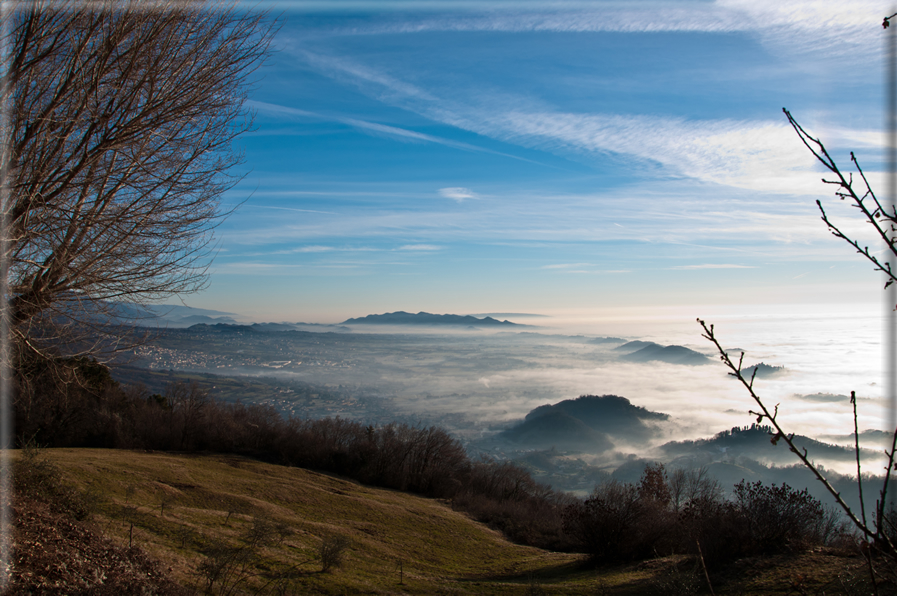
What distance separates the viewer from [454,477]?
51656 mm

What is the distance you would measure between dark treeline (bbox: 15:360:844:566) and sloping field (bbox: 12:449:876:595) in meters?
1.51

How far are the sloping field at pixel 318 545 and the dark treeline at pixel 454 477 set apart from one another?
151 cm

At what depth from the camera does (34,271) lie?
6445 mm

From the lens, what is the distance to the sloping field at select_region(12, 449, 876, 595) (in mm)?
11773

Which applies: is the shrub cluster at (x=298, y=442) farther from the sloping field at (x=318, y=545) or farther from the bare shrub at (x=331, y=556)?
the bare shrub at (x=331, y=556)

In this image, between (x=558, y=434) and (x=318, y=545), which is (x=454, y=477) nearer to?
(x=318, y=545)

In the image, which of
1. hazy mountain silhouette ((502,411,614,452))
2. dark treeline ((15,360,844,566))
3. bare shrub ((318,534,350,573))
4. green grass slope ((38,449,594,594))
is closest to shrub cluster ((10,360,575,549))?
dark treeline ((15,360,844,566))

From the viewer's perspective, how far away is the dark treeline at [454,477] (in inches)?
602

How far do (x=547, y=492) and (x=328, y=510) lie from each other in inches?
1385

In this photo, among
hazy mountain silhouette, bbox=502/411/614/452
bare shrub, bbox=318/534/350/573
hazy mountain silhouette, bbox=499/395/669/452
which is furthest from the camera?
hazy mountain silhouette, bbox=499/395/669/452

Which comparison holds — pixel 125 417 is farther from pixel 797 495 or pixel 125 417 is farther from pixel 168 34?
pixel 797 495

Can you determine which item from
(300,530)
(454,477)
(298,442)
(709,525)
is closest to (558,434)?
(454,477)

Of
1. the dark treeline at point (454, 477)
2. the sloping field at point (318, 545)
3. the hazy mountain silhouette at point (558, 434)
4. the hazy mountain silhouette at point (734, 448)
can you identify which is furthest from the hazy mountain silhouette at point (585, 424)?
the sloping field at point (318, 545)

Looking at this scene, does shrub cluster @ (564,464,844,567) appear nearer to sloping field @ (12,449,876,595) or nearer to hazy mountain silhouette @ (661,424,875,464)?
sloping field @ (12,449,876,595)
